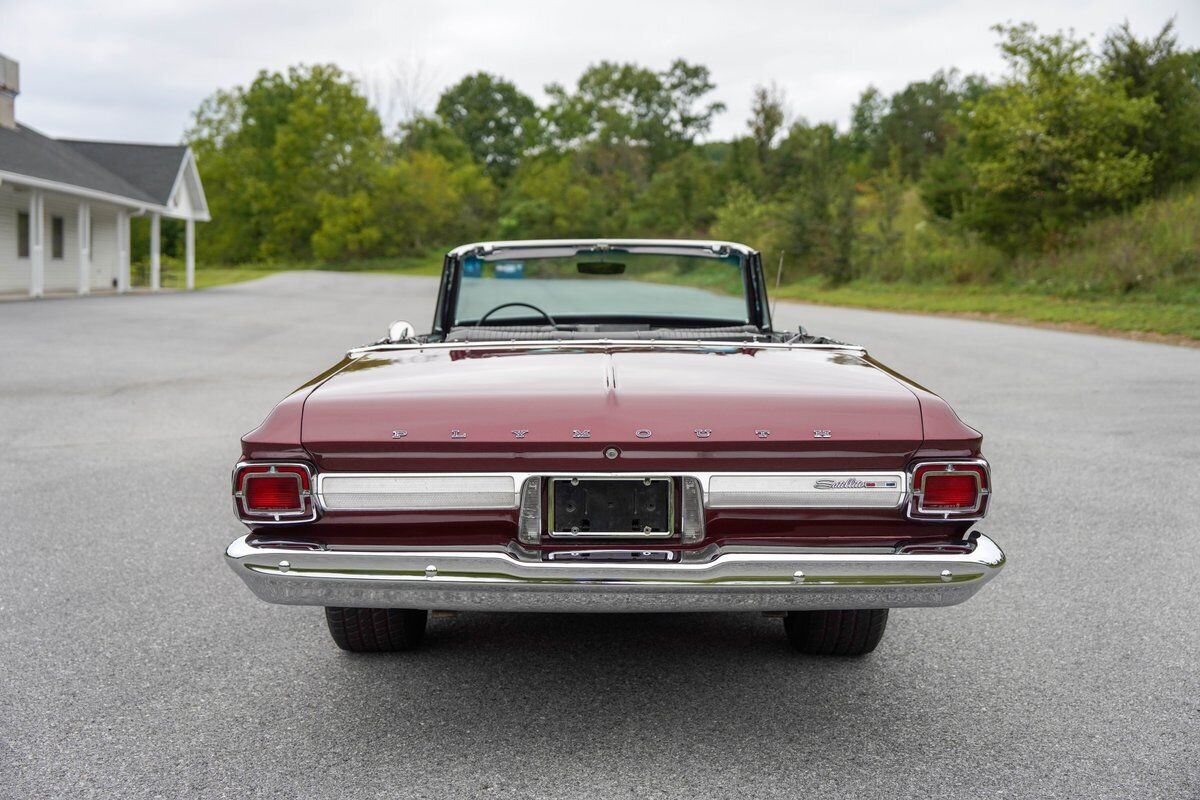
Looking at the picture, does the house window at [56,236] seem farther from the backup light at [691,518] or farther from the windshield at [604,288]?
the backup light at [691,518]

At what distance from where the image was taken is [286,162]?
236ft

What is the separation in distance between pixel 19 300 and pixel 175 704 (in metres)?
24.0

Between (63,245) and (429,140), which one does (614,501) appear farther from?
(429,140)

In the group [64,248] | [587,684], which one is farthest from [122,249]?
[587,684]

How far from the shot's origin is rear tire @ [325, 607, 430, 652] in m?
3.51

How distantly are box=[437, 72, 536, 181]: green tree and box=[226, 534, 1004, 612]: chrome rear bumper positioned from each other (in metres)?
96.6

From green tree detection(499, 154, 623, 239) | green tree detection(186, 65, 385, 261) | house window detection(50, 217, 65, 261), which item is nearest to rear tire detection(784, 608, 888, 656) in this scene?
house window detection(50, 217, 65, 261)

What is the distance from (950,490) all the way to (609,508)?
89cm

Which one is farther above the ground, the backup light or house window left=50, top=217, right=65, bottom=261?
the backup light

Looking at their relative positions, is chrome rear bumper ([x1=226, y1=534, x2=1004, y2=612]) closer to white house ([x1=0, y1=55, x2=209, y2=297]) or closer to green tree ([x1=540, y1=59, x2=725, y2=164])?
white house ([x1=0, y1=55, x2=209, y2=297])

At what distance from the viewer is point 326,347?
53.0ft

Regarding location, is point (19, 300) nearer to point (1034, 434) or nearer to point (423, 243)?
point (1034, 434)

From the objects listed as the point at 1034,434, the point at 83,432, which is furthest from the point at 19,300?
the point at 1034,434

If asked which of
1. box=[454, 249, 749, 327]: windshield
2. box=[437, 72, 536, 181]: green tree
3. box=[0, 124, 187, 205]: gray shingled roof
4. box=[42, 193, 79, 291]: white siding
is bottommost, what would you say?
box=[42, 193, 79, 291]: white siding
